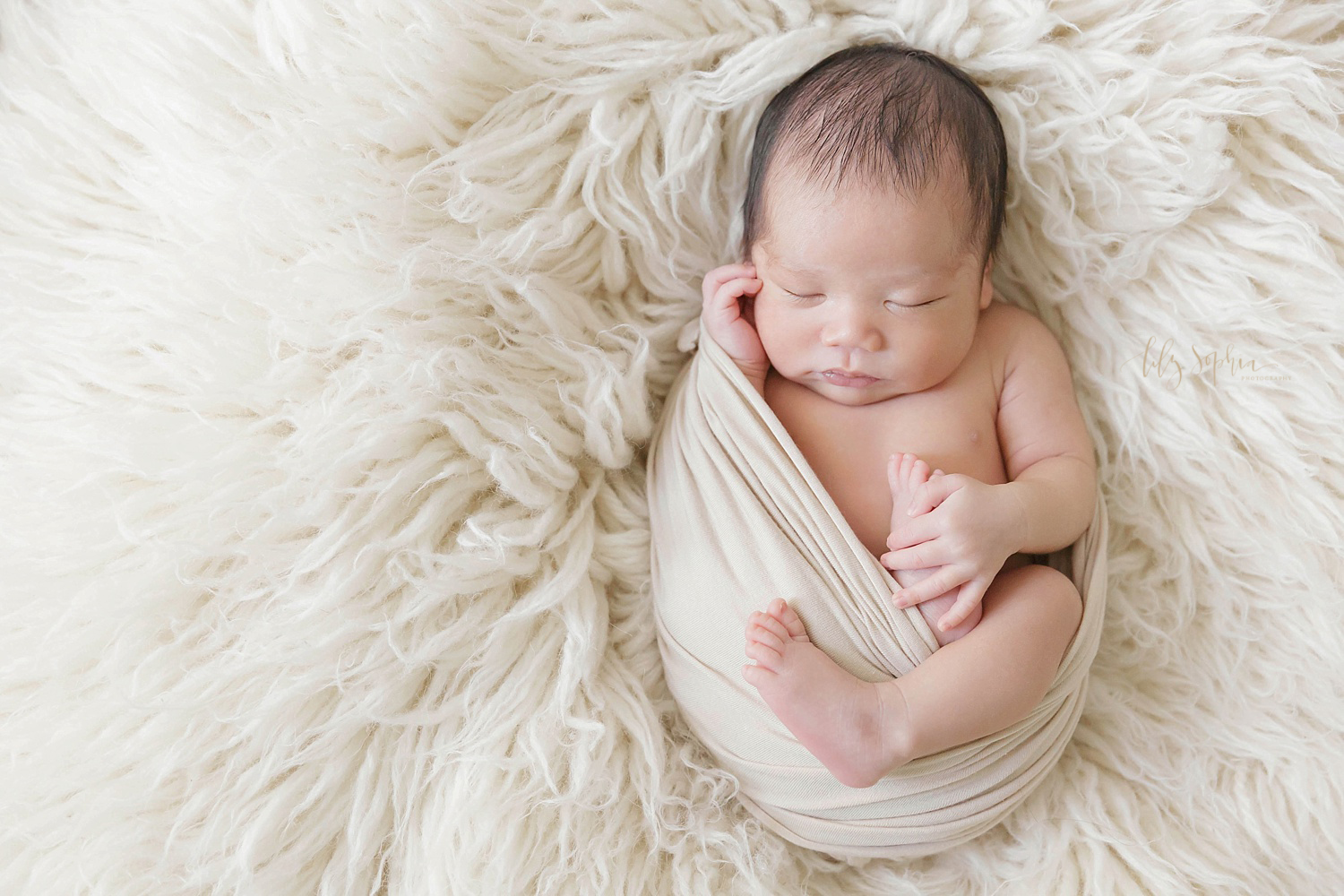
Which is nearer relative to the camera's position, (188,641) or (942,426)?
(188,641)

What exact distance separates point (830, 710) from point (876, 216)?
46 centimetres

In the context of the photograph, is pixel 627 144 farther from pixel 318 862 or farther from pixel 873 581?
pixel 318 862

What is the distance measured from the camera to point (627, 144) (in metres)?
1.02

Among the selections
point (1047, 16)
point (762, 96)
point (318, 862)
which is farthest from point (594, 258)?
point (318, 862)

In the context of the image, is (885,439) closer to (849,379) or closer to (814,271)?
(849,379)

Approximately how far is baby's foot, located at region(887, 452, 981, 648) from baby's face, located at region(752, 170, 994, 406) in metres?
0.10

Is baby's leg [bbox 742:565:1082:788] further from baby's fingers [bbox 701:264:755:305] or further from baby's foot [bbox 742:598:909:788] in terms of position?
baby's fingers [bbox 701:264:755:305]

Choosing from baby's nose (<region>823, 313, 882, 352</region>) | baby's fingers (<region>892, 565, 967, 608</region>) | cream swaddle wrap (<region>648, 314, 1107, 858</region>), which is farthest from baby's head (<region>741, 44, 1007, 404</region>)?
baby's fingers (<region>892, 565, 967, 608</region>)

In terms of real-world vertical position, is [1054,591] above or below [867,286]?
below

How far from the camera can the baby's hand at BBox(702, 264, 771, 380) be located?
1037 millimetres

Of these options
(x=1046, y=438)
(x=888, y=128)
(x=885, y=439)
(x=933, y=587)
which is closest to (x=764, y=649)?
(x=933, y=587)

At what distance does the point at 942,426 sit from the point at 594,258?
0.41m

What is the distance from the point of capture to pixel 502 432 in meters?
0.97

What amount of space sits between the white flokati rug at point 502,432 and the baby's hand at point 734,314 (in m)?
0.08
